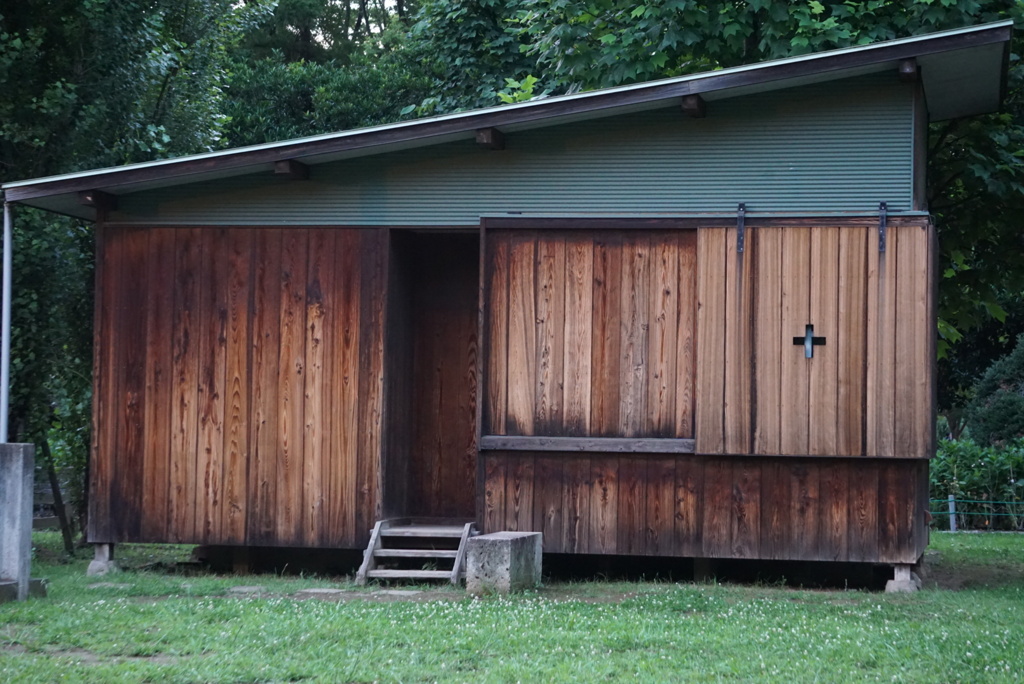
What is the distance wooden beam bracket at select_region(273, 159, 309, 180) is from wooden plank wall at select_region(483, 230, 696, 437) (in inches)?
70.3

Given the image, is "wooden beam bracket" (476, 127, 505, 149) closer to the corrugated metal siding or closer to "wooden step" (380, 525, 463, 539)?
the corrugated metal siding

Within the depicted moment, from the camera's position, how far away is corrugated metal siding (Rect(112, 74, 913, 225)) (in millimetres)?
10648

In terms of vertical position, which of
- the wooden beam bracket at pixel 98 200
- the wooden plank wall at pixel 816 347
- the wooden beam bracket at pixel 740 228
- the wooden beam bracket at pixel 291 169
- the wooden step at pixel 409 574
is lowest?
the wooden step at pixel 409 574

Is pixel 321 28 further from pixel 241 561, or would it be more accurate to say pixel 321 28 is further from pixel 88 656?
pixel 88 656

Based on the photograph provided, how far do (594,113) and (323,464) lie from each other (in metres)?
3.92

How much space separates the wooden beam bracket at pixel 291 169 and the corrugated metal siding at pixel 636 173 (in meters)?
0.10

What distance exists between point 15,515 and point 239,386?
2452mm

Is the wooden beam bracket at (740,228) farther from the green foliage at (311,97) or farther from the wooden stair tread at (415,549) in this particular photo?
the green foliage at (311,97)

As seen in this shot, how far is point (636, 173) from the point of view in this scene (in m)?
11.0

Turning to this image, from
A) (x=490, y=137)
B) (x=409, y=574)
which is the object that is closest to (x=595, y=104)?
(x=490, y=137)

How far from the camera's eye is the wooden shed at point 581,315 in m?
10.5

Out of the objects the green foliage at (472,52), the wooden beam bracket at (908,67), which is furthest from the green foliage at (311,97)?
the wooden beam bracket at (908,67)

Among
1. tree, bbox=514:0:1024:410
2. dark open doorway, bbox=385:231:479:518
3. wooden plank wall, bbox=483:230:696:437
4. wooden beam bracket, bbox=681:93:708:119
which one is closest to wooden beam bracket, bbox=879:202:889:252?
wooden plank wall, bbox=483:230:696:437

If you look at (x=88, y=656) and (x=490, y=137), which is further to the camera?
(x=490, y=137)
